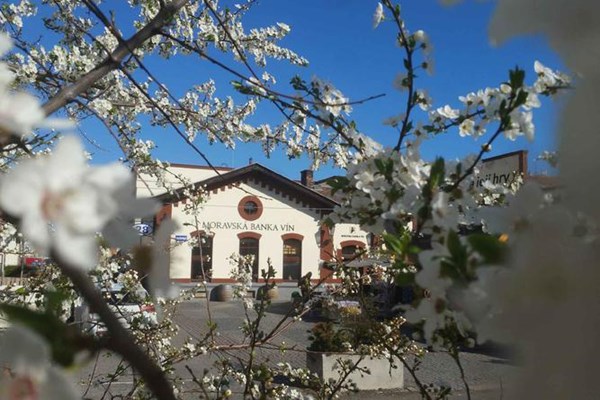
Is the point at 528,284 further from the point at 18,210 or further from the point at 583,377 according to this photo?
A: the point at 18,210

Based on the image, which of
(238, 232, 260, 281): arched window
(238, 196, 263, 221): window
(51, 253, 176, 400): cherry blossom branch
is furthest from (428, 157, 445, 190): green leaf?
(238, 232, 260, 281): arched window

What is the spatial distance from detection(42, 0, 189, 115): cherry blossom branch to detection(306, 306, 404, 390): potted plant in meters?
1.40

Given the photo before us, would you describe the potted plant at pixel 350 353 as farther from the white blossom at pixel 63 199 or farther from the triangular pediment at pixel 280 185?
the triangular pediment at pixel 280 185

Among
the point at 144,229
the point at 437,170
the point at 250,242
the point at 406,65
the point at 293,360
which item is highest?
the point at 250,242

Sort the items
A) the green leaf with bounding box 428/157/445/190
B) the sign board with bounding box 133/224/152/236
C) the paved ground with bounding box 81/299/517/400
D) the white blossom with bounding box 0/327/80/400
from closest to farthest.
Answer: the white blossom with bounding box 0/327/80/400 < the sign board with bounding box 133/224/152/236 < the green leaf with bounding box 428/157/445/190 < the paved ground with bounding box 81/299/517/400

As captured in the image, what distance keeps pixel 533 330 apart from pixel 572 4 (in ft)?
0.88

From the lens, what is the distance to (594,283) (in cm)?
42

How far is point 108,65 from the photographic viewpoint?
1.91 m

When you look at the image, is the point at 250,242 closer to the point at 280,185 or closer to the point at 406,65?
the point at 280,185

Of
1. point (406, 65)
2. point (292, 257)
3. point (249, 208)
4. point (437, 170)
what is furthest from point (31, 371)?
point (292, 257)

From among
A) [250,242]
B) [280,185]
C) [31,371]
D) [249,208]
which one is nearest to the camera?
[31,371]

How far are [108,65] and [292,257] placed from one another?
862 inches

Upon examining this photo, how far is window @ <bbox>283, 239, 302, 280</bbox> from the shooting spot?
2342 centimetres

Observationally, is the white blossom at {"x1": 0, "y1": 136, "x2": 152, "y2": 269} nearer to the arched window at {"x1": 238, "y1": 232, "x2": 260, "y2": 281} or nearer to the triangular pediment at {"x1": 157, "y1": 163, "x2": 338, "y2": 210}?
the triangular pediment at {"x1": 157, "y1": 163, "x2": 338, "y2": 210}
